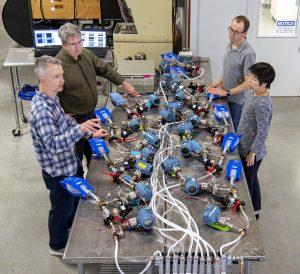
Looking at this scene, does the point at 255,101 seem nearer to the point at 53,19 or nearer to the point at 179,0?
the point at 179,0

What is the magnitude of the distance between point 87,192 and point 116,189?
0.55ft

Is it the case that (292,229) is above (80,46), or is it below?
below

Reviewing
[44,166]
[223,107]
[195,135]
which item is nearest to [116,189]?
[44,166]

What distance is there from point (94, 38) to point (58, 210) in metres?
2.24

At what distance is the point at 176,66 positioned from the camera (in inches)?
156

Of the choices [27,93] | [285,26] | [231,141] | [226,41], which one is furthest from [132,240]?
[285,26]

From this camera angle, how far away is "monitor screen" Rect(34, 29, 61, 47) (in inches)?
173

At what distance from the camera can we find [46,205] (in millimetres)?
3520

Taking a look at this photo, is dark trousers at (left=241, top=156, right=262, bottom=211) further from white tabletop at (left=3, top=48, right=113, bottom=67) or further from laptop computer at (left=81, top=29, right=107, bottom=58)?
laptop computer at (left=81, top=29, right=107, bottom=58)

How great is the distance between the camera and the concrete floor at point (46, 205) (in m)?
2.91

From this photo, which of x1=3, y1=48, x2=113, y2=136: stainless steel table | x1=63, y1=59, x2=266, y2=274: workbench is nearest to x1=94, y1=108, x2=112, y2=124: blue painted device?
Answer: x1=63, y1=59, x2=266, y2=274: workbench

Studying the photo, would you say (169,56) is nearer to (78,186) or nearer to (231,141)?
(231,141)

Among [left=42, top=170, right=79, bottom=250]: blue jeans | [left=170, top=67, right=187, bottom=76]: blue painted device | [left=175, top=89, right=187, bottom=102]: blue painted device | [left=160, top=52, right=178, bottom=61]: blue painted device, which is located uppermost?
[left=160, top=52, right=178, bottom=61]: blue painted device

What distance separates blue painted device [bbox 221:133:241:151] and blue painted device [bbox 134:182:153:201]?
68 cm
